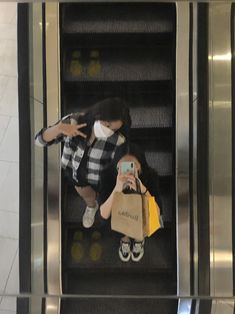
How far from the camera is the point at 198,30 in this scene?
132 inches

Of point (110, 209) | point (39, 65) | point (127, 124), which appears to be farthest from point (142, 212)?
point (39, 65)

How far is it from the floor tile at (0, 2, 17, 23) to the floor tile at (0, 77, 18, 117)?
37cm

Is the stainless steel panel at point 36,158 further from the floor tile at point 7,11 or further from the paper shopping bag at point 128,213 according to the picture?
the paper shopping bag at point 128,213

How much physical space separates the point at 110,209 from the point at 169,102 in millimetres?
808

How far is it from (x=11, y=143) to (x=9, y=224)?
1.81 ft

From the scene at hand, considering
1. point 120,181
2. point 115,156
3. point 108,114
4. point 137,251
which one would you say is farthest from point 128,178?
point 137,251

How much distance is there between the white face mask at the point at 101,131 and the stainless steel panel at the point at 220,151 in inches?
27.1

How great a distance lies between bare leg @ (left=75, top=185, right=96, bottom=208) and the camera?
345cm

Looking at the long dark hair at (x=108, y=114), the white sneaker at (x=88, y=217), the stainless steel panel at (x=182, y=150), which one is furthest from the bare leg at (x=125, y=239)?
the long dark hair at (x=108, y=114)

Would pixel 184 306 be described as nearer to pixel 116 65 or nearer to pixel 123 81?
pixel 123 81

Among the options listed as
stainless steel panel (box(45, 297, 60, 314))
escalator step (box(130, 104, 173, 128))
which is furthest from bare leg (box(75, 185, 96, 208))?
stainless steel panel (box(45, 297, 60, 314))

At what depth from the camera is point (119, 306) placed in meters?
3.76

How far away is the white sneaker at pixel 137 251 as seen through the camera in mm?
3566

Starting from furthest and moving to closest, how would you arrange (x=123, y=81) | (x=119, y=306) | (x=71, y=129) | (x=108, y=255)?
(x=119, y=306)
(x=108, y=255)
(x=123, y=81)
(x=71, y=129)
